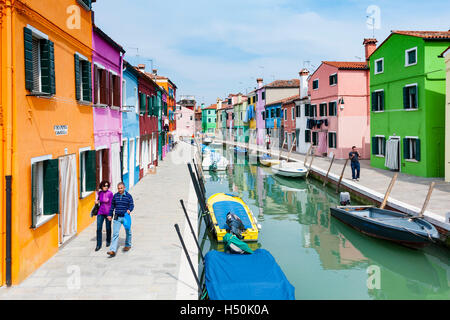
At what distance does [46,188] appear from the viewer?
305 inches

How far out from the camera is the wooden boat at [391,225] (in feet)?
34.4

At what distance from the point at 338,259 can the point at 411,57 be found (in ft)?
46.6

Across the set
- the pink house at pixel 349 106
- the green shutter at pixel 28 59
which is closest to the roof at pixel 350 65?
the pink house at pixel 349 106

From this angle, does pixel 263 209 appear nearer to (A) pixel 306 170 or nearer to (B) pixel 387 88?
(A) pixel 306 170

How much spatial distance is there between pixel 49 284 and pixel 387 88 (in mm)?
21506

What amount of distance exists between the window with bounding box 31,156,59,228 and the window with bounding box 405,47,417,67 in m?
18.6

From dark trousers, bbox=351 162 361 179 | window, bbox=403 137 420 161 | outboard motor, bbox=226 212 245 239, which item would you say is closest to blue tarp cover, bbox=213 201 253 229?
outboard motor, bbox=226 212 245 239

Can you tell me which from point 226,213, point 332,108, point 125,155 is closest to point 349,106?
point 332,108

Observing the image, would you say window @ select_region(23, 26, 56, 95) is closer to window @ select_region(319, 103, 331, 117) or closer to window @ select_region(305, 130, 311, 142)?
window @ select_region(319, 103, 331, 117)

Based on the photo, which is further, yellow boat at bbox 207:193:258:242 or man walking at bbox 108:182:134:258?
yellow boat at bbox 207:193:258:242

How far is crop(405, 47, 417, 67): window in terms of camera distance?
20.1 meters

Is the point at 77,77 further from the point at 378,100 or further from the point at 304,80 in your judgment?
the point at 304,80
